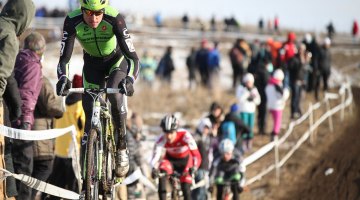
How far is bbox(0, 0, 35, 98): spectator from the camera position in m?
7.30

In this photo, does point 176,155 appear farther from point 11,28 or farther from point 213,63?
point 213,63

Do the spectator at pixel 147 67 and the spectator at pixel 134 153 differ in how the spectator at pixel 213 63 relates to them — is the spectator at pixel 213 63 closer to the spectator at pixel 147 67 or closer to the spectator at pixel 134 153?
the spectator at pixel 147 67

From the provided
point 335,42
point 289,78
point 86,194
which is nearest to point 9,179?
point 86,194

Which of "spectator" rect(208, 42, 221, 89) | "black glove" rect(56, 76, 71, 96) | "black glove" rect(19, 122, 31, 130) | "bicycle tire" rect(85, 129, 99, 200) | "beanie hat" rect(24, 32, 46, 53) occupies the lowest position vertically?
"spectator" rect(208, 42, 221, 89)

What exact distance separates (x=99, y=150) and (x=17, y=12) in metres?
1.73

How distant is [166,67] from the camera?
27094 millimetres

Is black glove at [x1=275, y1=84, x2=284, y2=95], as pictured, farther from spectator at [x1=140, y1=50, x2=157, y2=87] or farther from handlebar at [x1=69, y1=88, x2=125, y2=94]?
handlebar at [x1=69, y1=88, x2=125, y2=94]

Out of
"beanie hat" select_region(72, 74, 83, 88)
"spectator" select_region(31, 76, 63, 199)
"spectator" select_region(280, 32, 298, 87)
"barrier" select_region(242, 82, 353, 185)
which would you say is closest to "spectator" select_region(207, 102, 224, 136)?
"barrier" select_region(242, 82, 353, 185)

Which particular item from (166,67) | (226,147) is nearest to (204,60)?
(166,67)

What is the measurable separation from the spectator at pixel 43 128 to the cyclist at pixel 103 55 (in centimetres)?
90

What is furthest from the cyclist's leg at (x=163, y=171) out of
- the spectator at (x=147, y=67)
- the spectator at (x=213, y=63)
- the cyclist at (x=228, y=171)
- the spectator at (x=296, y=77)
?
the spectator at (x=147, y=67)

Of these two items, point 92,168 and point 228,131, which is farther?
point 228,131

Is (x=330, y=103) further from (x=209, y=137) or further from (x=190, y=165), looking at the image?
(x=190, y=165)

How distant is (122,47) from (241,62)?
1586cm
